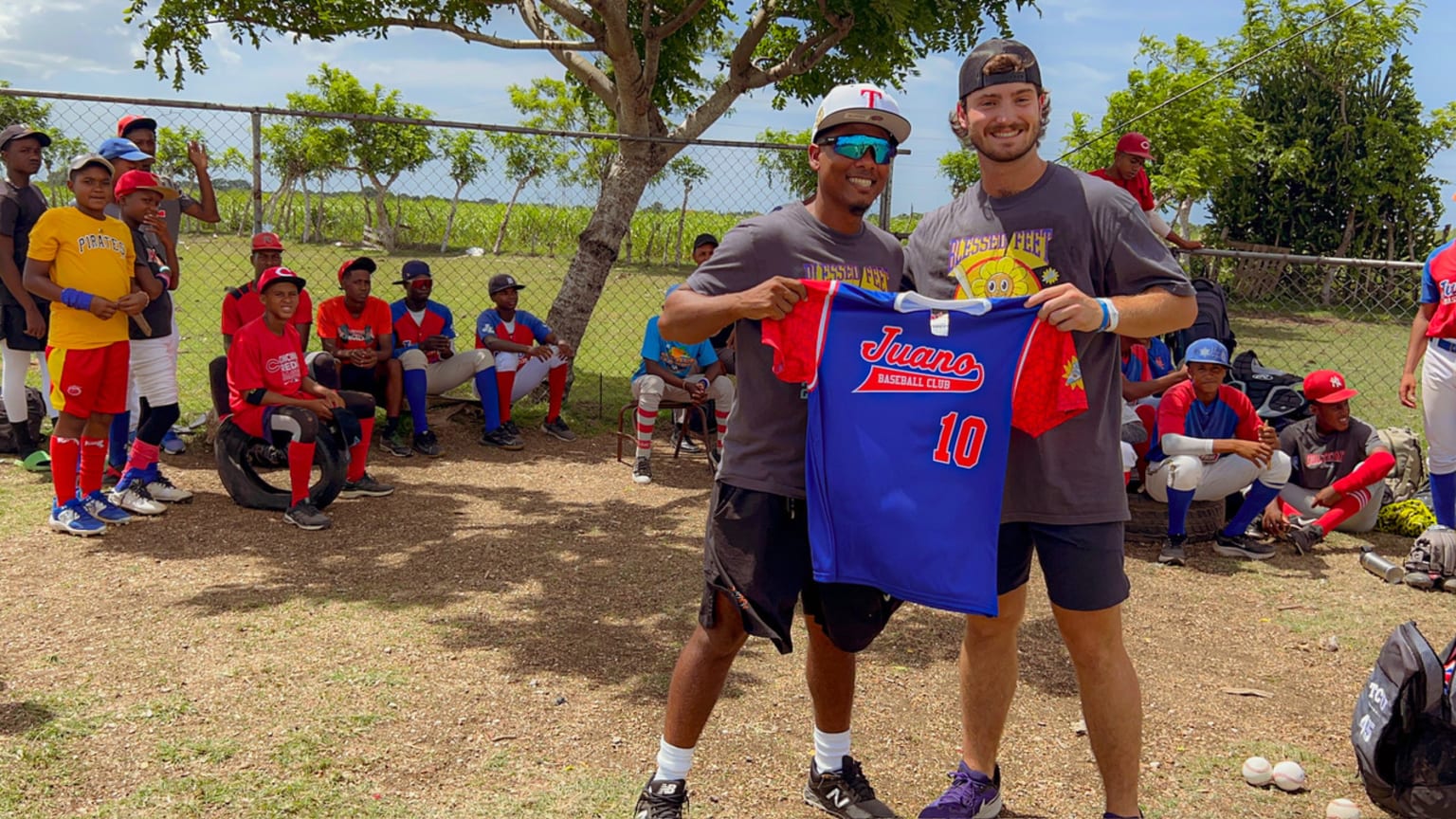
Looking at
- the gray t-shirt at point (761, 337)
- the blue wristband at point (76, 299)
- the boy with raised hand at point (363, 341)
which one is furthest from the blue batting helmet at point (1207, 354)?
the blue wristband at point (76, 299)

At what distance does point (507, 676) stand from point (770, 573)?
5.76 ft

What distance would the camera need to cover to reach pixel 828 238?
305 centimetres

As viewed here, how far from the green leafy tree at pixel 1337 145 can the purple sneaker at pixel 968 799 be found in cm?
2951

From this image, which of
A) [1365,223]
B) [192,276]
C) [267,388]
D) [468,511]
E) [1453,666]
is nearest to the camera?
[1453,666]

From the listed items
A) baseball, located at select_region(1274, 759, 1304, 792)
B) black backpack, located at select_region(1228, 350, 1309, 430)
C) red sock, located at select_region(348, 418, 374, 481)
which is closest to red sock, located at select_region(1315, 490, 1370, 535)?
black backpack, located at select_region(1228, 350, 1309, 430)

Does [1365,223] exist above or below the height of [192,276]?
above

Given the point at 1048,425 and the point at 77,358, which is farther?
the point at 77,358

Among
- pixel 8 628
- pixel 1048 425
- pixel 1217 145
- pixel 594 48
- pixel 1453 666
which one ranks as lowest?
→ pixel 8 628

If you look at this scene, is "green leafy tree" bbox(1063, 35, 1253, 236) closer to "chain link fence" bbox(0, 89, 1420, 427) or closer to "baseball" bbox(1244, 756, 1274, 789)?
"chain link fence" bbox(0, 89, 1420, 427)

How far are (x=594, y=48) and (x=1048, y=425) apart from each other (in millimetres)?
7449

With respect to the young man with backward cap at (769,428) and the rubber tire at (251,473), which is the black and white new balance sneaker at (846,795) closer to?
the young man with backward cap at (769,428)

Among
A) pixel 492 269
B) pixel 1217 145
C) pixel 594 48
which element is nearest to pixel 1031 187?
pixel 594 48

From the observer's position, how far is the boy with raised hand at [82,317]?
5.73m

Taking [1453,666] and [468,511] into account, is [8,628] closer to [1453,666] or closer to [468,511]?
[468,511]
